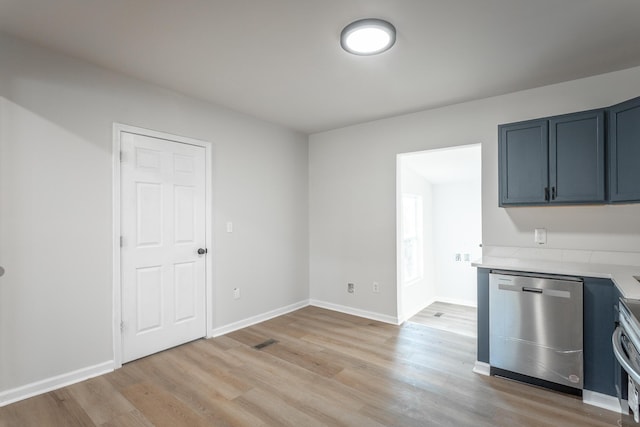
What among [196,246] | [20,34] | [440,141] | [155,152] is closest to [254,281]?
[196,246]

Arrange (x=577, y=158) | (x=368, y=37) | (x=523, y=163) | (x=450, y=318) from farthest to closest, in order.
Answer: (x=450, y=318)
(x=523, y=163)
(x=577, y=158)
(x=368, y=37)

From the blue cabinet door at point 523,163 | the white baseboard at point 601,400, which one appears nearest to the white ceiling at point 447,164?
the blue cabinet door at point 523,163

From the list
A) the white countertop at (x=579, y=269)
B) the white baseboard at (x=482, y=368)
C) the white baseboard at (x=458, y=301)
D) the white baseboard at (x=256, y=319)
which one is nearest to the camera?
the white countertop at (x=579, y=269)

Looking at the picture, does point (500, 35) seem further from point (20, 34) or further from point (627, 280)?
point (20, 34)

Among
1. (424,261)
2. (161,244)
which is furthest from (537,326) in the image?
(161,244)

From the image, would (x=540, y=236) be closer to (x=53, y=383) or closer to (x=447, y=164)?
(x=447, y=164)

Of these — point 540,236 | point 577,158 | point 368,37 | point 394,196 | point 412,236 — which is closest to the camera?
point 368,37

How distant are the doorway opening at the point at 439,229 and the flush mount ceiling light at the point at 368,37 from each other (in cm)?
194

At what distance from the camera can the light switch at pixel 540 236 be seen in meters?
2.95

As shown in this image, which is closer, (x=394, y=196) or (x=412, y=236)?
(x=394, y=196)

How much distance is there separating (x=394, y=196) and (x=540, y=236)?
156cm

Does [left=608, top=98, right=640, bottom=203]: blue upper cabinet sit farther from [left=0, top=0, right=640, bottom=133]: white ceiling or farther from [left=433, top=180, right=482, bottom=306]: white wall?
[left=433, top=180, right=482, bottom=306]: white wall

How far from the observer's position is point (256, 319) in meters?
3.98

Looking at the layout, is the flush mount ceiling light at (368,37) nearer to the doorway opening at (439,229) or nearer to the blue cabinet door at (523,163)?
the blue cabinet door at (523,163)
